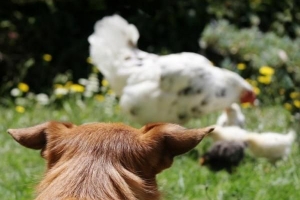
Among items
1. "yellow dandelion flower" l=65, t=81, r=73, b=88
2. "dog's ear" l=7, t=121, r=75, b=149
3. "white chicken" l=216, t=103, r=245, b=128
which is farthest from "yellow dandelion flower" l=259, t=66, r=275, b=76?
"dog's ear" l=7, t=121, r=75, b=149

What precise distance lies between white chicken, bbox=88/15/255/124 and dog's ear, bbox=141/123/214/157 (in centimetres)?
281

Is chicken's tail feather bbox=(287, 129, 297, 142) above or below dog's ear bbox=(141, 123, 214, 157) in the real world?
below

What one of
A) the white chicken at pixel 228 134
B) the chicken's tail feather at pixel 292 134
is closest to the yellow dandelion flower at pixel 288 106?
the chicken's tail feather at pixel 292 134

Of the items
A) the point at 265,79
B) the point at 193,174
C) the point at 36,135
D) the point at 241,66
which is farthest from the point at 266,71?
the point at 36,135

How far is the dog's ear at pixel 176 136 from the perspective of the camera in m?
2.76

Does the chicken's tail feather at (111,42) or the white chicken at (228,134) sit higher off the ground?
the chicken's tail feather at (111,42)

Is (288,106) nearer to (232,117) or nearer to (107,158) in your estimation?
(232,117)

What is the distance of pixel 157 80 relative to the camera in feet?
18.7

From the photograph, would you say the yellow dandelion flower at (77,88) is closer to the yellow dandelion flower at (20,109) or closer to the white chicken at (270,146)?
the yellow dandelion flower at (20,109)

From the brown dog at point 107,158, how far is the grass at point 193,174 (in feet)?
4.22

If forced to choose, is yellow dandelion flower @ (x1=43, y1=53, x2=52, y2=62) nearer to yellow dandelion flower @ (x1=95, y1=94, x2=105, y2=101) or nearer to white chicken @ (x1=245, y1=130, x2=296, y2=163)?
yellow dandelion flower @ (x1=95, y1=94, x2=105, y2=101)

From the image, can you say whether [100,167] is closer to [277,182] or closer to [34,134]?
[34,134]

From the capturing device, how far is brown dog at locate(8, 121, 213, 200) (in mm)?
2594

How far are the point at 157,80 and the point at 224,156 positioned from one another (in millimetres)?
789
